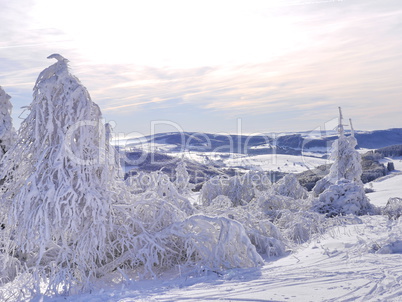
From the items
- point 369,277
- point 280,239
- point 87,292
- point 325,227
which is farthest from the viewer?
point 325,227

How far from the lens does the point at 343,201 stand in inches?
651

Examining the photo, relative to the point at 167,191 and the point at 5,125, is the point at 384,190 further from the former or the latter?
the point at 5,125

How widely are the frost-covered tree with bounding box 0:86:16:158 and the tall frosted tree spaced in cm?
245

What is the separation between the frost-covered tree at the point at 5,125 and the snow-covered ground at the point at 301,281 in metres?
5.50

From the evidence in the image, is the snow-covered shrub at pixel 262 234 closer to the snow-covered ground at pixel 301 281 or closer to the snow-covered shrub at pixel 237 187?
the snow-covered ground at pixel 301 281

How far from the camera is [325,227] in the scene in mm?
11539

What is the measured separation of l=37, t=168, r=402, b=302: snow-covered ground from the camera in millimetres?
5281

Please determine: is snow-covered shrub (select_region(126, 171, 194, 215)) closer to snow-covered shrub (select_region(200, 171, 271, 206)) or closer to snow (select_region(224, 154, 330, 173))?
snow-covered shrub (select_region(200, 171, 271, 206))

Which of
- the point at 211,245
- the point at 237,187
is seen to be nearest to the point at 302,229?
the point at 211,245

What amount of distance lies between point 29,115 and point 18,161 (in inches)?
40.9

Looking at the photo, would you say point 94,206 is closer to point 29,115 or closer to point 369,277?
point 29,115

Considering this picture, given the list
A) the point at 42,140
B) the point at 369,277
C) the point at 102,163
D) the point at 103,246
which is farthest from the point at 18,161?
the point at 369,277

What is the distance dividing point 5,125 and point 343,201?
13513mm

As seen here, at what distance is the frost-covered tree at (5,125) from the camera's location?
34.5 feet
